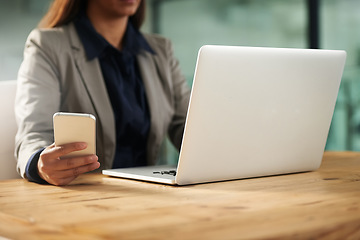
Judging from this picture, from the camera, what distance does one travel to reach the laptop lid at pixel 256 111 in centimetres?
107

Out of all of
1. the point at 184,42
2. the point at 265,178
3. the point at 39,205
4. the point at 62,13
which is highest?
the point at 62,13

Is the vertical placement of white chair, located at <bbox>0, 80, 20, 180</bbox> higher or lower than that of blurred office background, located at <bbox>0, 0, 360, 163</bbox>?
higher

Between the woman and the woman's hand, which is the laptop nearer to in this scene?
the woman's hand

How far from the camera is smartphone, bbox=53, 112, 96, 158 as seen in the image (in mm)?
1117

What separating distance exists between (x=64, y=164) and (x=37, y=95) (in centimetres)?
56

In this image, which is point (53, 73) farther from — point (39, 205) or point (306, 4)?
point (306, 4)

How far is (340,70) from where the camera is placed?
4.23ft

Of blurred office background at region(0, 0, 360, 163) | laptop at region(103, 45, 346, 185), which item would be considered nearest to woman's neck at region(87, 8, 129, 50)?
laptop at region(103, 45, 346, 185)

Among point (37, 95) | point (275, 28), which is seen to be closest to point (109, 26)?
point (37, 95)

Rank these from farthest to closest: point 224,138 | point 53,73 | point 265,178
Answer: point 53,73
point 265,178
point 224,138

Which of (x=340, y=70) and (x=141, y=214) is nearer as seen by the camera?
(x=141, y=214)

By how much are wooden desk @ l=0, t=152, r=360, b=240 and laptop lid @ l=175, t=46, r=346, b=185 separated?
5 cm

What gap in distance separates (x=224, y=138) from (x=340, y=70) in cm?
36

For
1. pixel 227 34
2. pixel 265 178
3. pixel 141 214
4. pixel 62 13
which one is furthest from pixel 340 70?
pixel 227 34
